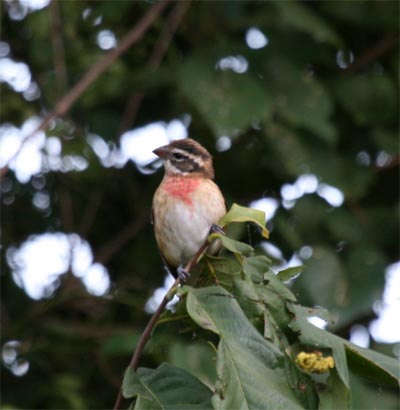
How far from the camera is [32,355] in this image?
7.38 metres

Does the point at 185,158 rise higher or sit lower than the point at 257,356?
lower

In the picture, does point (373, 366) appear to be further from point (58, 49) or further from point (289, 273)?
point (58, 49)

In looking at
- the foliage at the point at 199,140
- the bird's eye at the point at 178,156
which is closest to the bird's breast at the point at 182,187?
the bird's eye at the point at 178,156

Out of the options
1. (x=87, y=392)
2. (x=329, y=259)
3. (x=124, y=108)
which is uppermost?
(x=124, y=108)

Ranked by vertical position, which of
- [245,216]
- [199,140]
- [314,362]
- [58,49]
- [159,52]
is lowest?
[199,140]

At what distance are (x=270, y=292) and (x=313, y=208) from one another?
3432 millimetres

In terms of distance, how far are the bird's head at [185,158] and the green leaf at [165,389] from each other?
2197 millimetres

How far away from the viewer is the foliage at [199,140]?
6.78 metres

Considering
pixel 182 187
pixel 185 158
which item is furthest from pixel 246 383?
pixel 185 158

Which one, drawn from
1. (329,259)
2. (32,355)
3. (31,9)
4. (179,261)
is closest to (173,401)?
(179,261)

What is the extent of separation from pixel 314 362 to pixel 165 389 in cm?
52

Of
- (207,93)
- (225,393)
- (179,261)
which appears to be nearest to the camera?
(225,393)

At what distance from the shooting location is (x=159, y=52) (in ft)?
24.2

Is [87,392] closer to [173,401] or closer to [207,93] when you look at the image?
[207,93]
